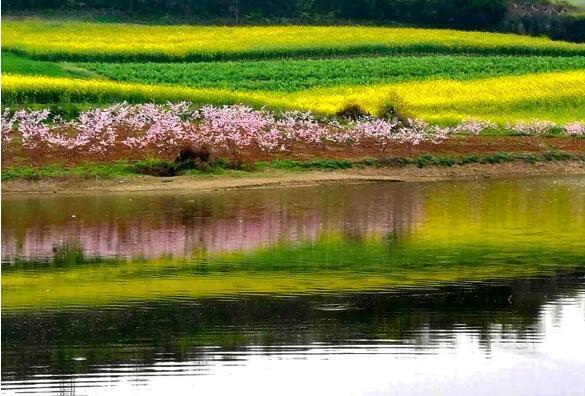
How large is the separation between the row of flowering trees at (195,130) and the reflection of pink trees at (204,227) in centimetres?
583

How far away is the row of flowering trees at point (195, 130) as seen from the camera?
36.4 metres

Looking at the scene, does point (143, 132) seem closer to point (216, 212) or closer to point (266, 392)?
point (216, 212)

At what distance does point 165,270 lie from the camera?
20703mm

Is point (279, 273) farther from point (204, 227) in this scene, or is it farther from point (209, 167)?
point (209, 167)

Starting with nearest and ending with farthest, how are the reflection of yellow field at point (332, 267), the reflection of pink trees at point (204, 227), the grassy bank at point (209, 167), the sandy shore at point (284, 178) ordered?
the reflection of yellow field at point (332, 267)
the reflection of pink trees at point (204, 227)
the sandy shore at point (284, 178)
the grassy bank at point (209, 167)

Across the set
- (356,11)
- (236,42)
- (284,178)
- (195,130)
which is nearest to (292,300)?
(284,178)

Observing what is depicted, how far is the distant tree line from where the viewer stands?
7719 cm

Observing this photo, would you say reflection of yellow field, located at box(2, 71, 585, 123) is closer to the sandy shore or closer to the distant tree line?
the sandy shore

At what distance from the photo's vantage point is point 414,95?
52.2m

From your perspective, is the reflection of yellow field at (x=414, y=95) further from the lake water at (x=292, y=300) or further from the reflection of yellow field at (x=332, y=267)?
the reflection of yellow field at (x=332, y=267)

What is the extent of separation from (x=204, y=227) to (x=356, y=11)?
55.7m

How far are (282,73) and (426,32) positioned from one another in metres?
16.4

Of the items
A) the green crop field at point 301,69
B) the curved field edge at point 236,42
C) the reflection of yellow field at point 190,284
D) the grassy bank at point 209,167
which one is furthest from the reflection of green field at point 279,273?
the curved field edge at point 236,42

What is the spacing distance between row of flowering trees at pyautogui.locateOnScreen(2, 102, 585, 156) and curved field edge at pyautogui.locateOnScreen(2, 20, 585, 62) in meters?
21.7
